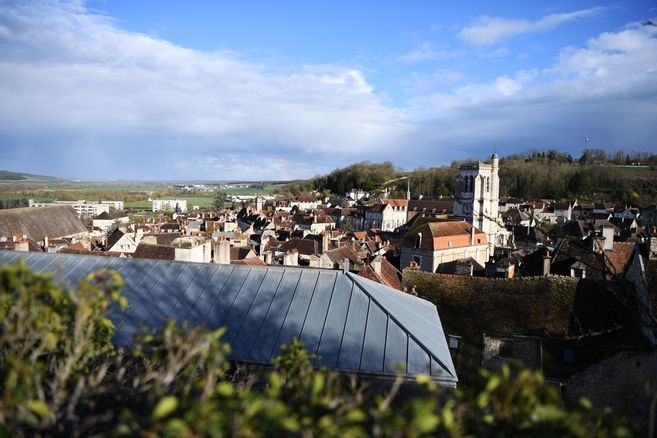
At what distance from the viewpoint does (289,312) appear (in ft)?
34.8

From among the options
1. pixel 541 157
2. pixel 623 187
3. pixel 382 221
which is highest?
pixel 541 157

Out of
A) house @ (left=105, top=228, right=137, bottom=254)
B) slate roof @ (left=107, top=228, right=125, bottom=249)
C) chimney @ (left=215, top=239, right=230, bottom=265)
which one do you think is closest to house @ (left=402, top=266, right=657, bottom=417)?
chimney @ (left=215, top=239, right=230, bottom=265)

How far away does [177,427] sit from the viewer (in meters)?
2.96

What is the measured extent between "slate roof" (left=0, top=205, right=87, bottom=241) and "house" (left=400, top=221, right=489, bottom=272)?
3831 centimetres

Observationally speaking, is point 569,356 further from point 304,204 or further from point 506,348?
point 304,204

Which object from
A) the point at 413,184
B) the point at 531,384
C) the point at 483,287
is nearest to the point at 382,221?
the point at 413,184

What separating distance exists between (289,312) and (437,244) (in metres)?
28.9

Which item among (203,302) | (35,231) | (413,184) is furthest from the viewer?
(413,184)

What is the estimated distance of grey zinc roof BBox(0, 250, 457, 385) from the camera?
31.4 ft

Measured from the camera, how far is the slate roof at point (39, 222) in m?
47.0

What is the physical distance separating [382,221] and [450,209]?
527 inches

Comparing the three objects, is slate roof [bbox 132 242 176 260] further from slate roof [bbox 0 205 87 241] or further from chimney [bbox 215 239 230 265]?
slate roof [bbox 0 205 87 241]

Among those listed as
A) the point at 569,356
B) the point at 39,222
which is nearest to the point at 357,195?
the point at 39,222

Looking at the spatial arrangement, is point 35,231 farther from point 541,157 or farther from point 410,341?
point 541,157
